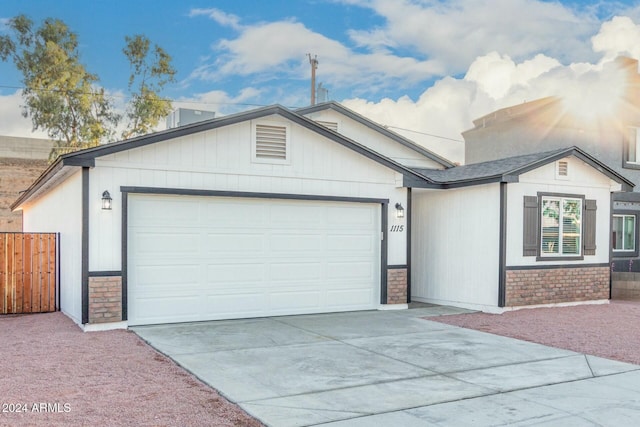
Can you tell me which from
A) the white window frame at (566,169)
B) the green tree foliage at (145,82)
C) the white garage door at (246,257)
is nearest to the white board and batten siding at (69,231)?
the white garage door at (246,257)

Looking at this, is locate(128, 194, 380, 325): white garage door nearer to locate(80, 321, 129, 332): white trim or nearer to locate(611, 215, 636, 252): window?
locate(80, 321, 129, 332): white trim

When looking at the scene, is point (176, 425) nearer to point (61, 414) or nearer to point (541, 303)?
point (61, 414)

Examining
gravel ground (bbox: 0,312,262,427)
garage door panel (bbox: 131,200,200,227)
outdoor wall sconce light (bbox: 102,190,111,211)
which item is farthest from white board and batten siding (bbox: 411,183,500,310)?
gravel ground (bbox: 0,312,262,427)

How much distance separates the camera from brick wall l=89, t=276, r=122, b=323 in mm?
8930

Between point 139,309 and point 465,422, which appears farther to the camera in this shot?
point 139,309

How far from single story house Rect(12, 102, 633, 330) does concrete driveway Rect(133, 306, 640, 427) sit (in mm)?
1008

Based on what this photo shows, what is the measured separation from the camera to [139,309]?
30.9 ft

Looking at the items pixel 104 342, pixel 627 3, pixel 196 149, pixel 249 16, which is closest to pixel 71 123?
pixel 249 16

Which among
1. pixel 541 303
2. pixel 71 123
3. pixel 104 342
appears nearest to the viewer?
pixel 104 342

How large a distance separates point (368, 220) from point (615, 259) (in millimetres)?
11011

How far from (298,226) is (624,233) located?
13142mm

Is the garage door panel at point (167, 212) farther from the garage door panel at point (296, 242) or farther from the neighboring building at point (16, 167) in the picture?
the neighboring building at point (16, 167)

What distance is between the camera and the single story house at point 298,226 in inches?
365

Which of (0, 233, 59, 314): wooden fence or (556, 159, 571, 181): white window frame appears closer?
(0, 233, 59, 314): wooden fence
